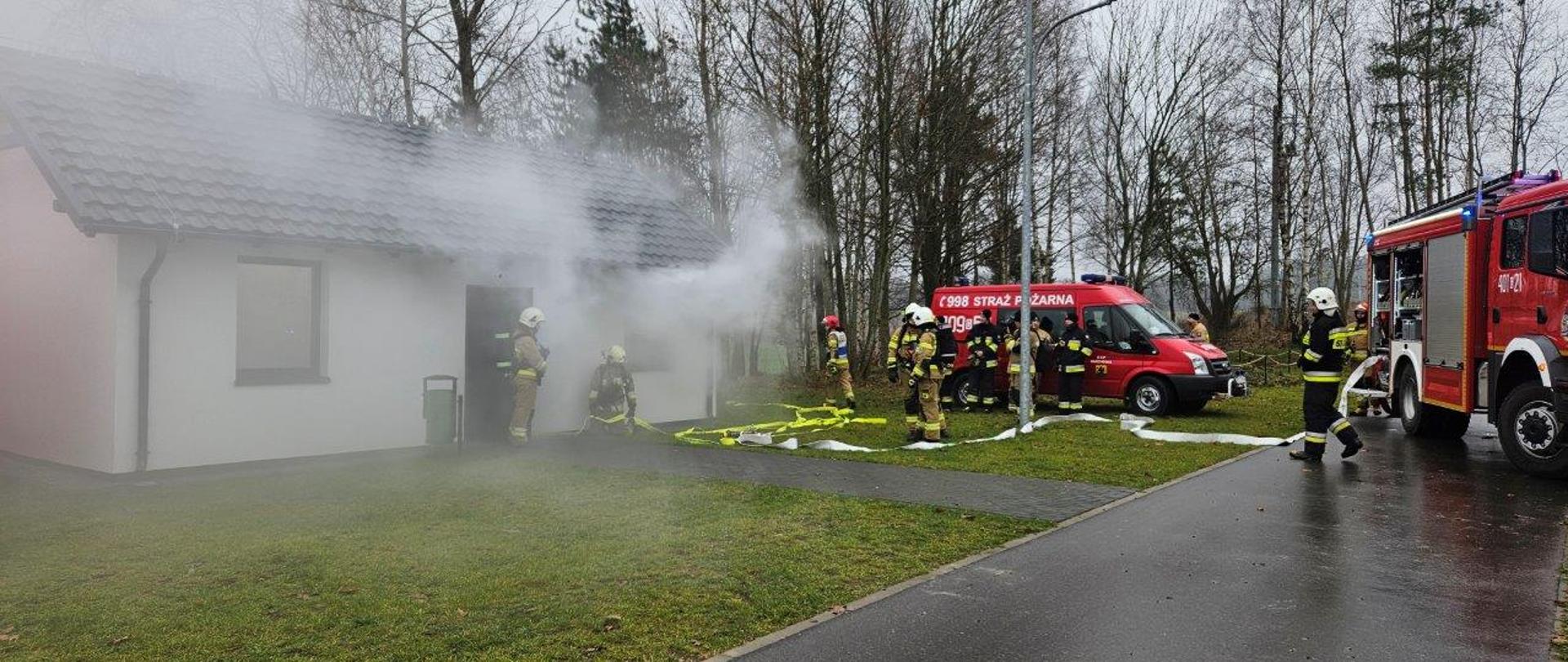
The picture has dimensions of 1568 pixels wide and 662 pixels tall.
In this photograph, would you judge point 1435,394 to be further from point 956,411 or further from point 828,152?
point 828,152

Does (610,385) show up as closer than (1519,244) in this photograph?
No

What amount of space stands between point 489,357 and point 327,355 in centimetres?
225

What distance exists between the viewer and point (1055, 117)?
27.8 meters

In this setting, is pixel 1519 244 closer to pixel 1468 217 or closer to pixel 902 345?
pixel 1468 217

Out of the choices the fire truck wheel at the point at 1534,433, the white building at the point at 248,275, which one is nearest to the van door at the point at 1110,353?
the fire truck wheel at the point at 1534,433

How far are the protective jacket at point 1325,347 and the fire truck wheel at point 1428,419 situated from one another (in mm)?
3308

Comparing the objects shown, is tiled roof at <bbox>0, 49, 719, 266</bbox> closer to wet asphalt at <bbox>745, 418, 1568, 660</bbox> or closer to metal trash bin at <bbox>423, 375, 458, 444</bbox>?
metal trash bin at <bbox>423, 375, 458, 444</bbox>

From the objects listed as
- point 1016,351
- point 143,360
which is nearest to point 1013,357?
point 1016,351

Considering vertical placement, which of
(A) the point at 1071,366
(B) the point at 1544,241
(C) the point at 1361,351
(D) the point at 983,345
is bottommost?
(A) the point at 1071,366

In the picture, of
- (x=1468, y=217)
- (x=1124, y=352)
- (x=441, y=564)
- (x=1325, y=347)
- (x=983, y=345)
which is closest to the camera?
(x=441, y=564)

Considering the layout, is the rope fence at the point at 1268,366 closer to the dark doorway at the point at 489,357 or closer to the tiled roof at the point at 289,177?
the tiled roof at the point at 289,177

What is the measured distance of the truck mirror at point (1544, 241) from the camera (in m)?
8.91

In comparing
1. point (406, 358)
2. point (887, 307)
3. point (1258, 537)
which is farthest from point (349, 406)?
point (887, 307)

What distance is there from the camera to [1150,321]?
50.9ft
